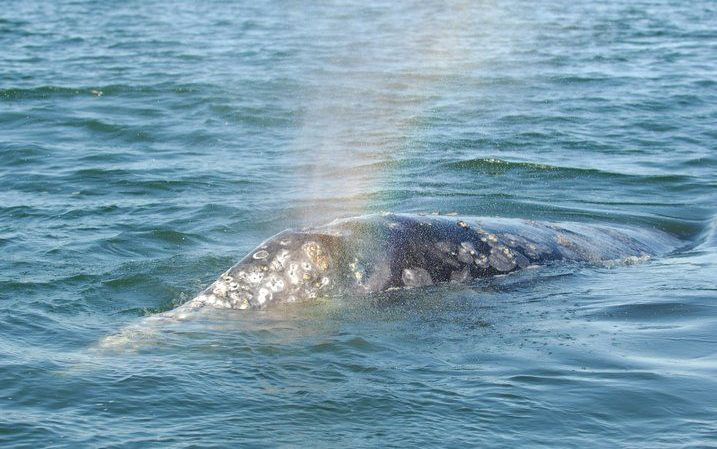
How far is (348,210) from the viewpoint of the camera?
11859 millimetres

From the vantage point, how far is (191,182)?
13258mm

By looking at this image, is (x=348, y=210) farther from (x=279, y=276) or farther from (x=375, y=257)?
(x=279, y=276)

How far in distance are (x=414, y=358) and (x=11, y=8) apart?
2338 cm

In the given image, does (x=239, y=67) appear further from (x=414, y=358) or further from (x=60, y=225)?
(x=414, y=358)

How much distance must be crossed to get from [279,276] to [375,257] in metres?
0.73

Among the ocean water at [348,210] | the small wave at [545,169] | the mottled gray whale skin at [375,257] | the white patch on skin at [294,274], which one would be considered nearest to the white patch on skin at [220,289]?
the mottled gray whale skin at [375,257]

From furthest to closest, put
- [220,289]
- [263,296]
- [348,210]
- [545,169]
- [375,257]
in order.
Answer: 1. [545,169]
2. [348,210]
3. [375,257]
4. [220,289]
5. [263,296]

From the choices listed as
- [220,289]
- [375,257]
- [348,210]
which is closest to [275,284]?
[220,289]

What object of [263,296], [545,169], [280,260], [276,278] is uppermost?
[280,260]

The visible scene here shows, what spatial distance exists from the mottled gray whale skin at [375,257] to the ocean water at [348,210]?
0.53ft

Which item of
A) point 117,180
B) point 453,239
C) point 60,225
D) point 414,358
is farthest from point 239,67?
point 414,358

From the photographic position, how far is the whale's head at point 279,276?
26.3 ft

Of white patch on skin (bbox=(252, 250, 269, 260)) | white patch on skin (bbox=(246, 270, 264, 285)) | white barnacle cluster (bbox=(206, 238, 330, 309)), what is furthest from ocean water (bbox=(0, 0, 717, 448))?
white patch on skin (bbox=(252, 250, 269, 260))

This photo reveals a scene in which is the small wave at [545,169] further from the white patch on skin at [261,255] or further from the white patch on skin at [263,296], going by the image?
the white patch on skin at [263,296]
